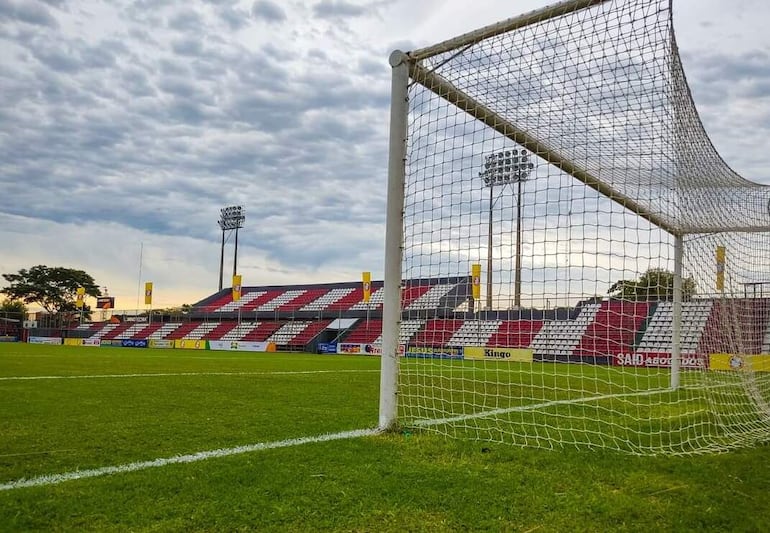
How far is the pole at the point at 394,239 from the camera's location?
4668 millimetres

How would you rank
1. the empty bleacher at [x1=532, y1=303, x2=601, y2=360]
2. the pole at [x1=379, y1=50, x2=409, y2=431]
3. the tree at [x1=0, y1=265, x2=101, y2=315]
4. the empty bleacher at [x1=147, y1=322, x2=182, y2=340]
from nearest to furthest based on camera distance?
1. the pole at [x1=379, y1=50, x2=409, y2=431]
2. the empty bleacher at [x1=532, y1=303, x2=601, y2=360]
3. the empty bleacher at [x1=147, y1=322, x2=182, y2=340]
4. the tree at [x1=0, y1=265, x2=101, y2=315]

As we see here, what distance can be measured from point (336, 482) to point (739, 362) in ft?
20.8

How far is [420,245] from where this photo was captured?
516cm

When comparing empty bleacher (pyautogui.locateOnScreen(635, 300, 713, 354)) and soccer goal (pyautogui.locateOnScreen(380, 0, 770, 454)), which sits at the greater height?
soccer goal (pyautogui.locateOnScreen(380, 0, 770, 454))

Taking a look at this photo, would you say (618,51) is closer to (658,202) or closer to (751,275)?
(658,202)

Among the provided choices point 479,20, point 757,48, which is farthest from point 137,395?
point 757,48

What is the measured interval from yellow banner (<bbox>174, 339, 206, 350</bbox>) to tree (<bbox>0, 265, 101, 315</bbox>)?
108ft

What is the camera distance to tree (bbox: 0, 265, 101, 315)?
65.6m

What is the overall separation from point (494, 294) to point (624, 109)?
1932 mm

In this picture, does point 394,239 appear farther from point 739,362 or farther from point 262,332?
point 262,332

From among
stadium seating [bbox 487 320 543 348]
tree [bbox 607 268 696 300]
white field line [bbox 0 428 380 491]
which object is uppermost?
tree [bbox 607 268 696 300]

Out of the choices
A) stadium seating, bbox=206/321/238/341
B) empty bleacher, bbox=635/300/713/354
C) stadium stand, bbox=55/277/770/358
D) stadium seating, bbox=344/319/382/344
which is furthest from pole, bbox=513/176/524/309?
stadium seating, bbox=206/321/238/341

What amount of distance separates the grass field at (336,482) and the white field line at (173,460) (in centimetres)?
2

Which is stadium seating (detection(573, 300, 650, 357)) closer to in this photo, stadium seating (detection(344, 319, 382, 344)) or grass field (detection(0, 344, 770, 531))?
grass field (detection(0, 344, 770, 531))
